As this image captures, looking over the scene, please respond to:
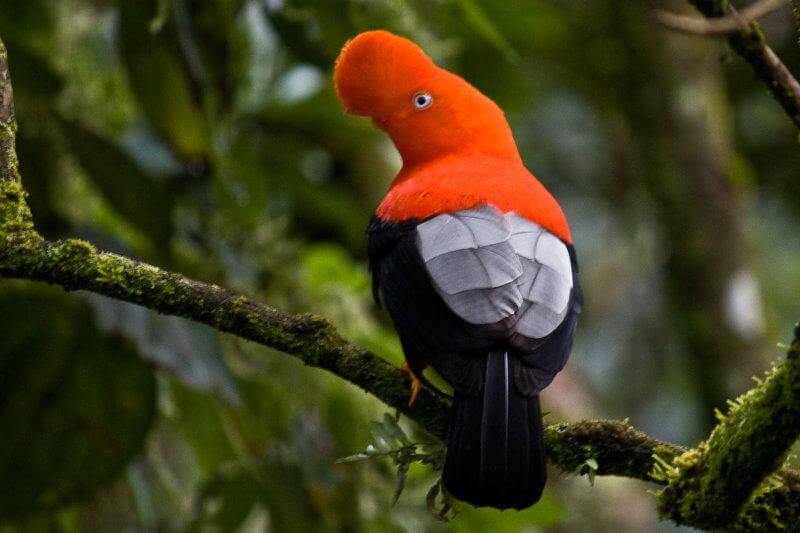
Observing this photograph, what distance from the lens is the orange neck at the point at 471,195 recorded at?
259 centimetres

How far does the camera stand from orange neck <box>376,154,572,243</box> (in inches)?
102

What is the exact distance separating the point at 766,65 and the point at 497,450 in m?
0.90

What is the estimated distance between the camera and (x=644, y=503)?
4.88 meters

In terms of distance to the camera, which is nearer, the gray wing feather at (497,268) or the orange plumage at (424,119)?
the gray wing feather at (497,268)

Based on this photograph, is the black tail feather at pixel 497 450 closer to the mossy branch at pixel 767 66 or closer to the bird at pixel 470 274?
the bird at pixel 470 274

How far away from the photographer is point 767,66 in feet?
6.93

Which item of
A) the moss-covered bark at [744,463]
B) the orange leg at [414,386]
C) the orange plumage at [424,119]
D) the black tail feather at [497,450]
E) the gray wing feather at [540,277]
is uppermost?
the orange plumage at [424,119]

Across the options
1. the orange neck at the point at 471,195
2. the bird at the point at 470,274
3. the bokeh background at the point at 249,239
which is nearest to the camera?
the bird at the point at 470,274

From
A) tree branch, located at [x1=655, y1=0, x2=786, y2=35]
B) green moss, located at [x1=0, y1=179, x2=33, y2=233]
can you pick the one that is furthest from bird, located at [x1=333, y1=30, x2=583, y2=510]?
green moss, located at [x1=0, y1=179, x2=33, y2=233]

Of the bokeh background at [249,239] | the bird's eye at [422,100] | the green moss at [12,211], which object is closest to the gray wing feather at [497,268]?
the bokeh background at [249,239]

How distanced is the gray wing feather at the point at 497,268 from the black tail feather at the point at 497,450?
6.4 inches

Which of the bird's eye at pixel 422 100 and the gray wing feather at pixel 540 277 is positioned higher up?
the bird's eye at pixel 422 100

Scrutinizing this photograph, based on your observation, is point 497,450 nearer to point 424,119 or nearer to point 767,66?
point 767,66

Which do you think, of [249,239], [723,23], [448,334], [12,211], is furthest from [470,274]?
[249,239]
